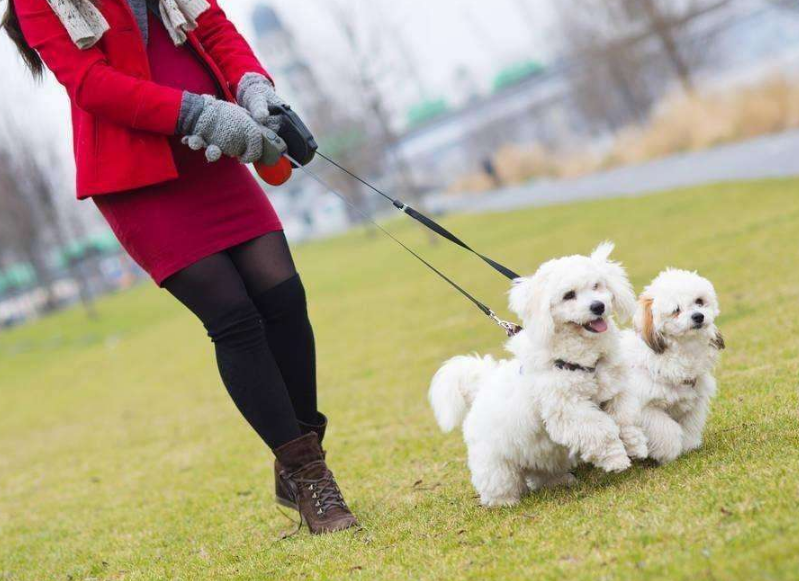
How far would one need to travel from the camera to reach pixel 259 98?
3285 millimetres

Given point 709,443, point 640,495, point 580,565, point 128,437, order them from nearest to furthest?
point 580,565 → point 640,495 → point 709,443 → point 128,437

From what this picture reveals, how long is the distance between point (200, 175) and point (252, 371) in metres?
0.70

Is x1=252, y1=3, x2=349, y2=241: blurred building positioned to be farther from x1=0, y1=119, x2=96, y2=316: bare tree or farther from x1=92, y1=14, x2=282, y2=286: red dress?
x1=92, y1=14, x2=282, y2=286: red dress

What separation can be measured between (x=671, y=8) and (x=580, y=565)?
2586 cm

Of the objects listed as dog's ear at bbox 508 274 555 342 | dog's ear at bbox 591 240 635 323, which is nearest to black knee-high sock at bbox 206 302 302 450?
dog's ear at bbox 508 274 555 342

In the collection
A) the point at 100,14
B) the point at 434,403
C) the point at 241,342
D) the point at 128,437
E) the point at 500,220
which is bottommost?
the point at 500,220

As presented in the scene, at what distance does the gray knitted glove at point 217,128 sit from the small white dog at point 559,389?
1072 millimetres

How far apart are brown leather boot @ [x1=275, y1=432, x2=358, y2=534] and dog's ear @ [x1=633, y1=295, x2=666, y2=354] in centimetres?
128

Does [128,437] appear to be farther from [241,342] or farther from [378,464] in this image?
[241,342]

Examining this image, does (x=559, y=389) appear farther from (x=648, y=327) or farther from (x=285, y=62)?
(x=285, y=62)

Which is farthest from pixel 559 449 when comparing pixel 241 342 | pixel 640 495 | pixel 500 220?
pixel 500 220

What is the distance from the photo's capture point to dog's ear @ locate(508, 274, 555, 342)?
3203 millimetres

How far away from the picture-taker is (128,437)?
867cm

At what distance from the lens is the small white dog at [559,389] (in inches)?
126
